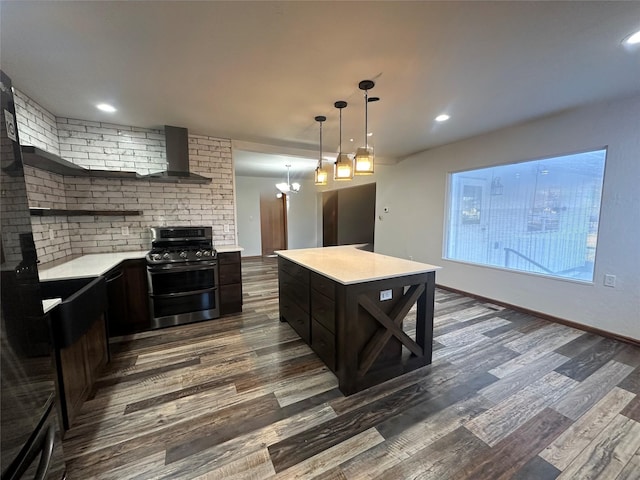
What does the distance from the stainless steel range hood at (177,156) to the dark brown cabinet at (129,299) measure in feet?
3.77

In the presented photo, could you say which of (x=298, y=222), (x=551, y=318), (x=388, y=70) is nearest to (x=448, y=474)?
(x=388, y=70)

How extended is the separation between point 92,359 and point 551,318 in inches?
194

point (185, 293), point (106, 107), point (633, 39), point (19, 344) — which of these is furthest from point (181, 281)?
point (633, 39)

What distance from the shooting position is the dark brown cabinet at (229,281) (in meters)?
3.42

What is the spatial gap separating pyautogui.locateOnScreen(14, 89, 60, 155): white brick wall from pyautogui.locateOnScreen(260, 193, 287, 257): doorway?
16.5ft

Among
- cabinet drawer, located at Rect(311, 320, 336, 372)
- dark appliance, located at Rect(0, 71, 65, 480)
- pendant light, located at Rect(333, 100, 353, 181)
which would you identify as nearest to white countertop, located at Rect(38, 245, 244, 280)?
dark appliance, located at Rect(0, 71, 65, 480)

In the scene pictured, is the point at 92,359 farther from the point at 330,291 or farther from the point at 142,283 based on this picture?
the point at 330,291

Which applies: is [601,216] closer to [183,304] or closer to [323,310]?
[323,310]

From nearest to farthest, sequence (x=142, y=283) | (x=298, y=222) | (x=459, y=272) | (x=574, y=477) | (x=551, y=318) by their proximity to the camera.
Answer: (x=574, y=477) → (x=142, y=283) → (x=551, y=318) → (x=459, y=272) → (x=298, y=222)

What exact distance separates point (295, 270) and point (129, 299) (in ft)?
6.37

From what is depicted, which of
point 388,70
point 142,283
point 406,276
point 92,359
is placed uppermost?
point 388,70

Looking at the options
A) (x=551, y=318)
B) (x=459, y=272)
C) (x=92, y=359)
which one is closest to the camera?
(x=92, y=359)

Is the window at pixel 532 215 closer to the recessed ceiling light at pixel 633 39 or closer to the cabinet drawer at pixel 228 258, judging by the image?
the recessed ceiling light at pixel 633 39

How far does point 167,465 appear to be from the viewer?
145cm
